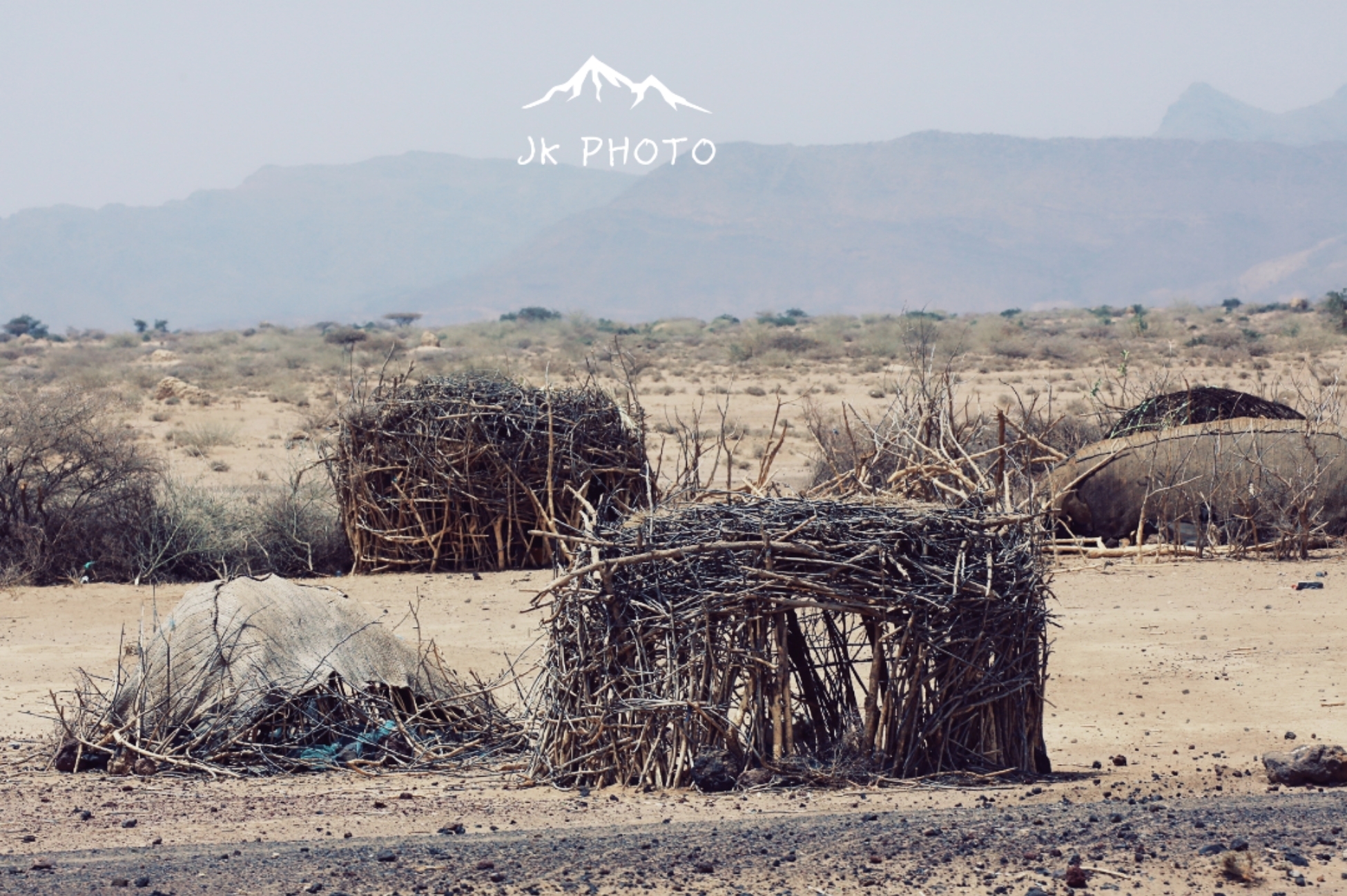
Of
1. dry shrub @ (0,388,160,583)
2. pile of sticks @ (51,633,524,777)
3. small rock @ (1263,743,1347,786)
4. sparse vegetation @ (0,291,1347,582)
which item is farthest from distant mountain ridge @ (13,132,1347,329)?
small rock @ (1263,743,1347,786)

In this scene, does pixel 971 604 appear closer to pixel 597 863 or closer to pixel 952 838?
pixel 952 838

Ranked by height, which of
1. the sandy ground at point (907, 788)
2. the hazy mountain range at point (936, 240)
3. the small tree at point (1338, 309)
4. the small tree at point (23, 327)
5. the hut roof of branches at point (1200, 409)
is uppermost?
the hazy mountain range at point (936, 240)

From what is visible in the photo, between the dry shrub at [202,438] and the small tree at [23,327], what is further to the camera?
the small tree at [23,327]

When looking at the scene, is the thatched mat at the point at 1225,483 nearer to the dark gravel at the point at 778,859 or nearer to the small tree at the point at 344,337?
the dark gravel at the point at 778,859

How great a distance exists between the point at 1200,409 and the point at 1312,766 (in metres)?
8.03

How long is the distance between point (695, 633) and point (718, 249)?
517 feet

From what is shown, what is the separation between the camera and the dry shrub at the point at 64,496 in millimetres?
12391

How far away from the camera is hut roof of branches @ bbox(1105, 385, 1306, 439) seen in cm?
1314

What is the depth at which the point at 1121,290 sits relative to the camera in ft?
482

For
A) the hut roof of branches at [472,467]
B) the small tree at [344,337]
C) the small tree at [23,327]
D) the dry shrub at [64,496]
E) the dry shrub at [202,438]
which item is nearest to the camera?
the hut roof of branches at [472,467]

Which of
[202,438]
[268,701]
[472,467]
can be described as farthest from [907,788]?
[202,438]

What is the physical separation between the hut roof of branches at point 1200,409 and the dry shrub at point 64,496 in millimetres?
9103

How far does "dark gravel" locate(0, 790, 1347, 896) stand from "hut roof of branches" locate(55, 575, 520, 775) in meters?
1.76

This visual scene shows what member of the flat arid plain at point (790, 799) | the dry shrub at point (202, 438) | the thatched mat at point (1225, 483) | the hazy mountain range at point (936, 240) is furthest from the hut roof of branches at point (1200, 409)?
the hazy mountain range at point (936, 240)
